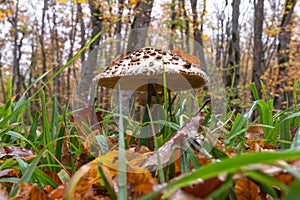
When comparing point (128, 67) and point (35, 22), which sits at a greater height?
point (35, 22)

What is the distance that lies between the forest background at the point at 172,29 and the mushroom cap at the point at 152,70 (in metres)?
1.38

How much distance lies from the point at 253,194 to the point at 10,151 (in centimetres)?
73

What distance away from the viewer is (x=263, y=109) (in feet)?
3.03

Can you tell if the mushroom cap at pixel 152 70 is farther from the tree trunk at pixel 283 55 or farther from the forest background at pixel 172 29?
the tree trunk at pixel 283 55

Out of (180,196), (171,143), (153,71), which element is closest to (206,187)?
(180,196)

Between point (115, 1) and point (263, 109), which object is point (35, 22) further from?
point (263, 109)

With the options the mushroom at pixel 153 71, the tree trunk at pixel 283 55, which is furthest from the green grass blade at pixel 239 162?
the tree trunk at pixel 283 55

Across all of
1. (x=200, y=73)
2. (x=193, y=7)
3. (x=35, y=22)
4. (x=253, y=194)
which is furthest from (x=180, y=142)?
(x=35, y=22)

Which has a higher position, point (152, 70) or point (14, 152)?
point (152, 70)

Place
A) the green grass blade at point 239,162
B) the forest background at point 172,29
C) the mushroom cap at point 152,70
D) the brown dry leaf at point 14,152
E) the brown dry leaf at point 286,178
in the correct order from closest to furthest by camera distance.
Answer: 1. the green grass blade at point 239,162
2. the brown dry leaf at point 286,178
3. the brown dry leaf at point 14,152
4. the mushroom cap at point 152,70
5. the forest background at point 172,29

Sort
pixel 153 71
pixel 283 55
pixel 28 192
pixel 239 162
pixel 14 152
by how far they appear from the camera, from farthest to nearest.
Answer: pixel 283 55 → pixel 153 71 → pixel 14 152 → pixel 28 192 → pixel 239 162

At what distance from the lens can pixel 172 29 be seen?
712cm

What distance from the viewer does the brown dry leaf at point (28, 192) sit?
16.9 inches

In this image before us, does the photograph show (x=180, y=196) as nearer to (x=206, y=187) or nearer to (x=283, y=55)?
(x=206, y=187)
